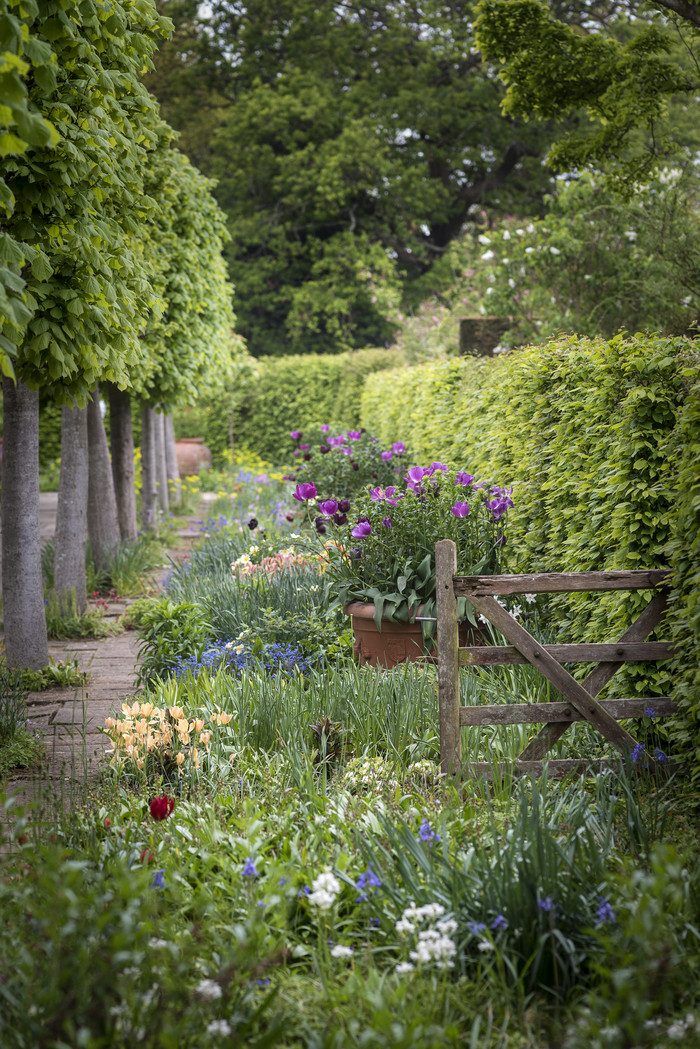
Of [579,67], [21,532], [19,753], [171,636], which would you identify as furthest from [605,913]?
[579,67]

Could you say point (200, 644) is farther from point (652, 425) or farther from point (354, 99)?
point (354, 99)

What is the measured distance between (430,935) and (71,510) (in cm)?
508

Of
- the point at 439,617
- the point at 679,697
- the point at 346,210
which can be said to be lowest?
the point at 679,697

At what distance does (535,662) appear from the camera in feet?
10.0

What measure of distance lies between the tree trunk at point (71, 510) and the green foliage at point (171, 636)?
170 centimetres

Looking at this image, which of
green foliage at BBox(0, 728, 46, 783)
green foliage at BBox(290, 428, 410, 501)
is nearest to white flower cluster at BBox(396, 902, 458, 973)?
green foliage at BBox(0, 728, 46, 783)

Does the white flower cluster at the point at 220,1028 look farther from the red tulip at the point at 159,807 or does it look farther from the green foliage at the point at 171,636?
the green foliage at the point at 171,636

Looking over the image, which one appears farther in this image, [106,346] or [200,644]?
[200,644]

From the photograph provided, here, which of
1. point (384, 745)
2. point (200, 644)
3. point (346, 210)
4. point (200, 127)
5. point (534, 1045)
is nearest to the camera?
point (534, 1045)

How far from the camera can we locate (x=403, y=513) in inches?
188

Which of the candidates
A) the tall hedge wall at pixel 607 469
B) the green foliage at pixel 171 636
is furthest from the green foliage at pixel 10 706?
the tall hedge wall at pixel 607 469

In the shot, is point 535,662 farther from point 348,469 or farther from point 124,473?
point 124,473

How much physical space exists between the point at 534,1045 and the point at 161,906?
3.46 ft

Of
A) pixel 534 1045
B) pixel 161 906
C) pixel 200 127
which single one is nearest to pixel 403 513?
pixel 161 906
